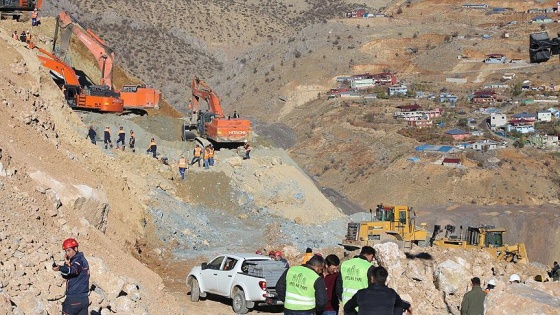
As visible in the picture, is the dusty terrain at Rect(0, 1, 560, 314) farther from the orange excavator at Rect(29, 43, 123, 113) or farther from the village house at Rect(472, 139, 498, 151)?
the village house at Rect(472, 139, 498, 151)

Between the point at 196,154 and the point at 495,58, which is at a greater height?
the point at 495,58

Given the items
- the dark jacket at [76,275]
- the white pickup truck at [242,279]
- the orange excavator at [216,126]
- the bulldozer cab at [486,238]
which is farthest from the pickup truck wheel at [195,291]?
the orange excavator at [216,126]

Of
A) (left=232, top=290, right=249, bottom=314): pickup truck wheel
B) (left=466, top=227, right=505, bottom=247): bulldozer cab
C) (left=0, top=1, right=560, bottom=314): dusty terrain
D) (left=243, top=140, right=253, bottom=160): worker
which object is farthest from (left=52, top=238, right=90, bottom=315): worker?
(left=243, top=140, right=253, bottom=160): worker

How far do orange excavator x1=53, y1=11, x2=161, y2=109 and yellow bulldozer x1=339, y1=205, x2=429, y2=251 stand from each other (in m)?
12.2

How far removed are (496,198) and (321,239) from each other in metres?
29.3

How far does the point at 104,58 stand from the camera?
38.7 m

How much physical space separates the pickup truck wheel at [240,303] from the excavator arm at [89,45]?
885 inches

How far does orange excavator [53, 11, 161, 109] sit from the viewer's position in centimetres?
3862

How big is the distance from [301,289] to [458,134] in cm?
6216

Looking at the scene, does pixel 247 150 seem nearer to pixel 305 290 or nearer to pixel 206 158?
pixel 206 158

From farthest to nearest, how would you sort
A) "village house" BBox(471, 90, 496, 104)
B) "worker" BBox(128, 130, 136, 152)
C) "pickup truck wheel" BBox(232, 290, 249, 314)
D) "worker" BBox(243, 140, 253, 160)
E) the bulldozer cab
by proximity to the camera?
"village house" BBox(471, 90, 496, 104), "worker" BBox(243, 140, 253, 160), "worker" BBox(128, 130, 136, 152), the bulldozer cab, "pickup truck wheel" BBox(232, 290, 249, 314)

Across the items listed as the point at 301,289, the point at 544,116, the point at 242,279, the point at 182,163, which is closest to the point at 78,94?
the point at 182,163

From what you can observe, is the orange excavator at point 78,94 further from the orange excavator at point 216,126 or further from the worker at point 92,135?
the worker at point 92,135

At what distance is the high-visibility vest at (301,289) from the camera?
10.4 meters
